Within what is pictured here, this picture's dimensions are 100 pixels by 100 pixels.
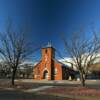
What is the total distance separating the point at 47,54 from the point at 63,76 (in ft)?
25.5

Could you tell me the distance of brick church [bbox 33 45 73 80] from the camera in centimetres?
7381

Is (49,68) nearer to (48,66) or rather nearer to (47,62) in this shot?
(48,66)

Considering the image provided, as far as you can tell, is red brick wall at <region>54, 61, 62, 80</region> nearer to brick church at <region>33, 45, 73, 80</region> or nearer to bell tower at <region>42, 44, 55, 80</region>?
brick church at <region>33, 45, 73, 80</region>

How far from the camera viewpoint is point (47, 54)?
7412 cm

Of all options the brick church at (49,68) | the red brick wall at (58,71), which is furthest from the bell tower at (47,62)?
the red brick wall at (58,71)

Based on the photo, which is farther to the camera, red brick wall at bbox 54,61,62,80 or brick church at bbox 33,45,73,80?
red brick wall at bbox 54,61,62,80

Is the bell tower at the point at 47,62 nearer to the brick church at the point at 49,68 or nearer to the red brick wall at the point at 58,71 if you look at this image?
the brick church at the point at 49,68

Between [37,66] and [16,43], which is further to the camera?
[37,66]

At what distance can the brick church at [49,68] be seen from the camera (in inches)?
2906

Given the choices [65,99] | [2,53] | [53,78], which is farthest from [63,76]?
[65,99]

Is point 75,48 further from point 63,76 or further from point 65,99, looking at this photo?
point 63,76

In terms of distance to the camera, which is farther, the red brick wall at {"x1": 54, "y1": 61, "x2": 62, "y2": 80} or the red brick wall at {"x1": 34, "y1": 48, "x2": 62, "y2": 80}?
the red brick wall at {"x1": 54, "y1": 61, "x2": 62, "y2": 80}

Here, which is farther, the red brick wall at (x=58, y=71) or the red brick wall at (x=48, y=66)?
the red brick wall at (x=58, y=71)

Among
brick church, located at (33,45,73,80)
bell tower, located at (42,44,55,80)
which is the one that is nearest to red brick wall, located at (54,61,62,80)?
brick church, located at (33,45,73,80)
